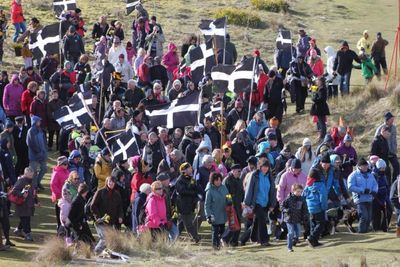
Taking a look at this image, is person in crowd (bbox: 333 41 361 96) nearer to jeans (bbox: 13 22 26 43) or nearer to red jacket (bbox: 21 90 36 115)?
red jacket (bbox: 21 90 36 115)

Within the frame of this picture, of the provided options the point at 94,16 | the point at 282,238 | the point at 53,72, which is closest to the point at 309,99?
the point at 53,72

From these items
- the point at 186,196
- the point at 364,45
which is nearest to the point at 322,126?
the point at 364,45

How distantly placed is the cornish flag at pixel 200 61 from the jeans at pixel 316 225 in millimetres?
9996

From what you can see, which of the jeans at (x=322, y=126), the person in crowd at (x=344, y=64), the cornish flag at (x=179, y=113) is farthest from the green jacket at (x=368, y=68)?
the cornish flag at (x=179, y=113)

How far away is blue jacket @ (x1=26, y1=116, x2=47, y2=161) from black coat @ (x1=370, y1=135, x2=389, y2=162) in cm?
730

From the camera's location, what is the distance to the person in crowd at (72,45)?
3688cm

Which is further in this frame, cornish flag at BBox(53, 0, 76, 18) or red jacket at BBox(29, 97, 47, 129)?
cornish flag at BBox(53, 0, 76, 18)

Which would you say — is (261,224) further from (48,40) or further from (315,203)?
(48,40)

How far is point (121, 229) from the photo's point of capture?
1000 inches

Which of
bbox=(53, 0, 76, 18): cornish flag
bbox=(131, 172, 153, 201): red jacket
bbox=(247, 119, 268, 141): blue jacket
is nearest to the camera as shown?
bbox=(131, 172, 153, 201): red jacket

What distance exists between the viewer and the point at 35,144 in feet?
93.7

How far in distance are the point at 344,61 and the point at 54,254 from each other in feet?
47.6

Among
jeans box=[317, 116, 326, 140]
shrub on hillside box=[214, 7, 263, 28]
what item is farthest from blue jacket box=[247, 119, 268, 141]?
shrub on hillside box=[214, 7, 263, 28]

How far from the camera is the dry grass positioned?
22.8 meters
